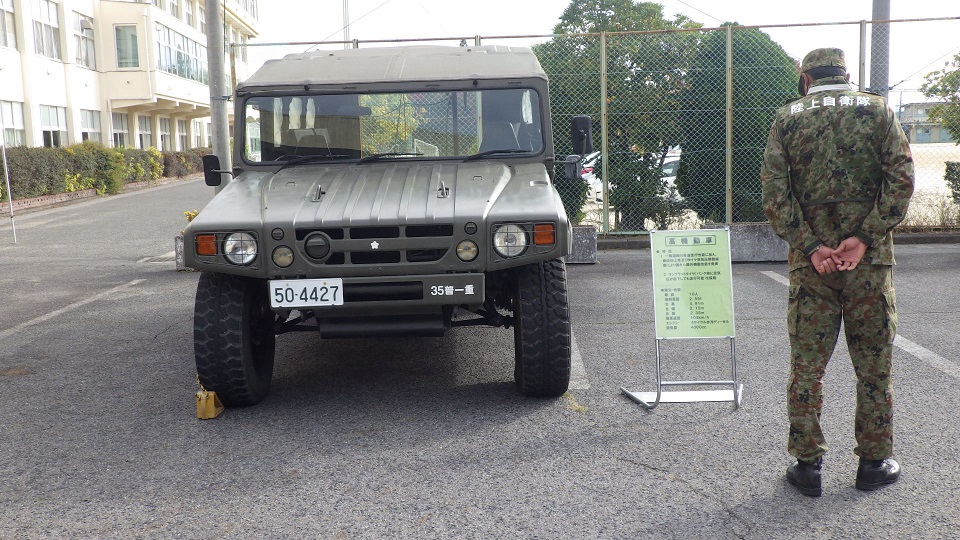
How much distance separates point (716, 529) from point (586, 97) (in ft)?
28.6

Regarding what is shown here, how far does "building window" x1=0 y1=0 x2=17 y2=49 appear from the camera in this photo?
2547 centimetres

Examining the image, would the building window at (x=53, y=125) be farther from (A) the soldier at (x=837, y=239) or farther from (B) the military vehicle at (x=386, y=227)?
(A) the soldier at (x=837, y=239)

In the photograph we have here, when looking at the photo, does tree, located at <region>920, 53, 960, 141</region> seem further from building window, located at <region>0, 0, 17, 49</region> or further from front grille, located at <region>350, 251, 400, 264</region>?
building window, located at <region>0, 0, 17, 49</region>

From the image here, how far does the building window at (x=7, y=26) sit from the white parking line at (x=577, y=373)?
24.7 metres

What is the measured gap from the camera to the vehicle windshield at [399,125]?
5.91 metres

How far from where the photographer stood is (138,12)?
34469mm

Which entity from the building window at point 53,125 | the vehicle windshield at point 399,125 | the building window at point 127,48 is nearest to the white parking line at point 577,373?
the vehicle windshield at point 399,125

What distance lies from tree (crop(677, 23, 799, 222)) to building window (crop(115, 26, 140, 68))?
28.6m

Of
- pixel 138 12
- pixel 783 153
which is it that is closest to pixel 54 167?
pixel 138 12

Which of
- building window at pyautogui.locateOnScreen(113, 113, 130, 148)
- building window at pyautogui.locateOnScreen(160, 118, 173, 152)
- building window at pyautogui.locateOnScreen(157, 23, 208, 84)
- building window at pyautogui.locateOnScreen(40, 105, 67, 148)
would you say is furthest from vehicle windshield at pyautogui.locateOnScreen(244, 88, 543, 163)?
building window at pyautogui.locateOnScreen(160, 118, 173, 152)

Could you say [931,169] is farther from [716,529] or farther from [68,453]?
[68,453]

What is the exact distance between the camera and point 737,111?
1138 cm

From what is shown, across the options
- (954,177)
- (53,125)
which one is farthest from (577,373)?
(53,125)

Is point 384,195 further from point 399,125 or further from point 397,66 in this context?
point 397,66
